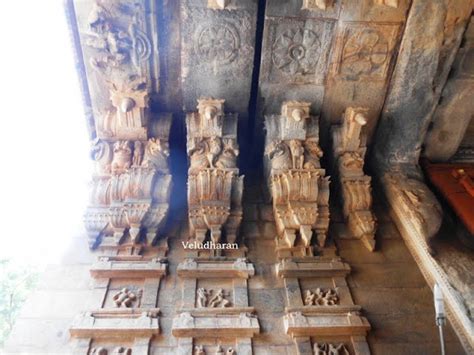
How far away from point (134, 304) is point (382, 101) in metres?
3.36

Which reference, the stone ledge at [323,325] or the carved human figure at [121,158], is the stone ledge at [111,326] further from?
the carved human figure at [121,158]

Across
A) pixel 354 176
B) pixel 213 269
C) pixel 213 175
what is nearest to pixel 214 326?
pixel 213 269

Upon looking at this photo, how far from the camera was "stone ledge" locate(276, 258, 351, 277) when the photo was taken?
368 centimetres

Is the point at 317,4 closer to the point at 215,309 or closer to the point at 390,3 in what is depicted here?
the point at 390,3

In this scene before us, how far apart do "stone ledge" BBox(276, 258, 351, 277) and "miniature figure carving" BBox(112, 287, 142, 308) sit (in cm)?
131

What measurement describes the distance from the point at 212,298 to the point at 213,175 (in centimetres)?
121

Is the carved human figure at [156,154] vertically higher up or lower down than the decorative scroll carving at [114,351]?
higher up

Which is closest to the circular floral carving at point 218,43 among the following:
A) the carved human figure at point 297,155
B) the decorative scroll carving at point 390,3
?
the carved human figure at point 297,155

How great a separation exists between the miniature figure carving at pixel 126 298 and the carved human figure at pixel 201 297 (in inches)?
20.6

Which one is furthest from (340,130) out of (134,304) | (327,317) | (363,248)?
(134,304)

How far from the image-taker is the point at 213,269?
3.65 meters

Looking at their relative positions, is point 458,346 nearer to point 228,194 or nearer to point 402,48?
point 228,194

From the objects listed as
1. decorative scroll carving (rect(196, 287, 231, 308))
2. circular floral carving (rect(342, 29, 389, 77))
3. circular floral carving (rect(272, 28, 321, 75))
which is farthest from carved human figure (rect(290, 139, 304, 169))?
decorative scroll carving (rect(196, 287, 231, 308))

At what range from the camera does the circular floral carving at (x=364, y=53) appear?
157 inches
